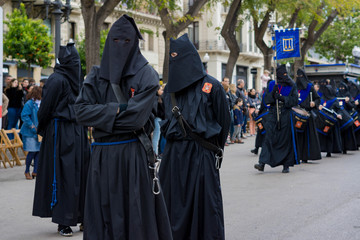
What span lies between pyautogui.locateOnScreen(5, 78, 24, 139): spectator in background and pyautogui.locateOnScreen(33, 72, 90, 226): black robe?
10057 mm

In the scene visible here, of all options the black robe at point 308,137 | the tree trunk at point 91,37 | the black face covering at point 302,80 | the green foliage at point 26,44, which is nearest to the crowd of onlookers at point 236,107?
the tree trunk at point 91,37

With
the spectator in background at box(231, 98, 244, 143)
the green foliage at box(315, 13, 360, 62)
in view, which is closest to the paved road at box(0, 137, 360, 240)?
the spectator in background at box(231, 98, 244, 143)

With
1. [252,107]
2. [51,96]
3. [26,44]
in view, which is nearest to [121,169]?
[51,96]

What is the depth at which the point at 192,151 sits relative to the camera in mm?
6551

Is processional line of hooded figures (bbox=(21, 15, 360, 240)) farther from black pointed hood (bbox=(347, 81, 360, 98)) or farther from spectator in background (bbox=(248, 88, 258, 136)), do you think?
spectator in background (bbox=(248, 88, 258, 136))

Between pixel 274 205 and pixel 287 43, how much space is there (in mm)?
9176

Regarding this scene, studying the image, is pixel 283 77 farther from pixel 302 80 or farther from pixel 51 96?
pixel 51 96

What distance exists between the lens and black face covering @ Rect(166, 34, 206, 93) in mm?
6547

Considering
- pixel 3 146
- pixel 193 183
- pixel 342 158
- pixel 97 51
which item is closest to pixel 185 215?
pixel 193 183

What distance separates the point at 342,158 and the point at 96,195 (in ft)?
40.8

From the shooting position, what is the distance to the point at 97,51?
62.9 ft

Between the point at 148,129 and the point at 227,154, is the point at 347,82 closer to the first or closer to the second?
the point at 227,154

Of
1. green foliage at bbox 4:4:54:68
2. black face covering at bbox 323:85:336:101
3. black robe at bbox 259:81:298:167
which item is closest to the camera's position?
black robe at bbox 259:81:298:167

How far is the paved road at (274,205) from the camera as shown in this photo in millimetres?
7582
